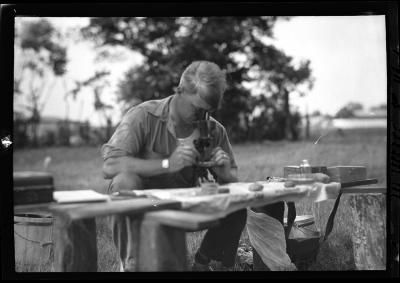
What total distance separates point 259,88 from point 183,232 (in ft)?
3.63

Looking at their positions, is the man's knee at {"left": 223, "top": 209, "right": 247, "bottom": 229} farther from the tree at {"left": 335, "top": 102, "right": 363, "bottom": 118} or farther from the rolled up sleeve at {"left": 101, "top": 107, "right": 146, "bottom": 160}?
the tree at {"left": 335, "top": 102, "right": 363, "bottom": 118}

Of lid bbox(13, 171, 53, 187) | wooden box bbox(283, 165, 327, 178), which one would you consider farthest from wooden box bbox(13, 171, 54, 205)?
wooden box bbox(283, 165, 327, 178)

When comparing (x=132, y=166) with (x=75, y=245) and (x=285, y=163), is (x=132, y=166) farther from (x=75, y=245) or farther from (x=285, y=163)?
(x=285, y=163)

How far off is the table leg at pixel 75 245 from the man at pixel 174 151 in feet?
0.51

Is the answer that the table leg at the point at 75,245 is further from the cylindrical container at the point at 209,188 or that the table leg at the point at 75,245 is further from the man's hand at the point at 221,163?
the man's hand at the point at 221,163

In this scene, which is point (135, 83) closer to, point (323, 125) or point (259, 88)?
point (259, 88)

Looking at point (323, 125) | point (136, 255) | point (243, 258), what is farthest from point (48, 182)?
point (323, 125)

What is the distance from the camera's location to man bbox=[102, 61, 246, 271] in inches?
111

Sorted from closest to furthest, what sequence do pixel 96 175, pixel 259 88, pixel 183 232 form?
pixel 183 232
pixel 96 175
pixel 259 88

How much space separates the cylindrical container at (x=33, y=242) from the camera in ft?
9.34

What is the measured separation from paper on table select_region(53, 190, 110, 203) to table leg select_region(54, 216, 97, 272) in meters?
0.11

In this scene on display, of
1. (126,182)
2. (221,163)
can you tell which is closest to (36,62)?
(126,182)

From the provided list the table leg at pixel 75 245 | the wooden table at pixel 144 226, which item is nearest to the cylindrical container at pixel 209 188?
the wooden table at pixel 144 226

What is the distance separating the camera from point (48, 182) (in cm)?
277
